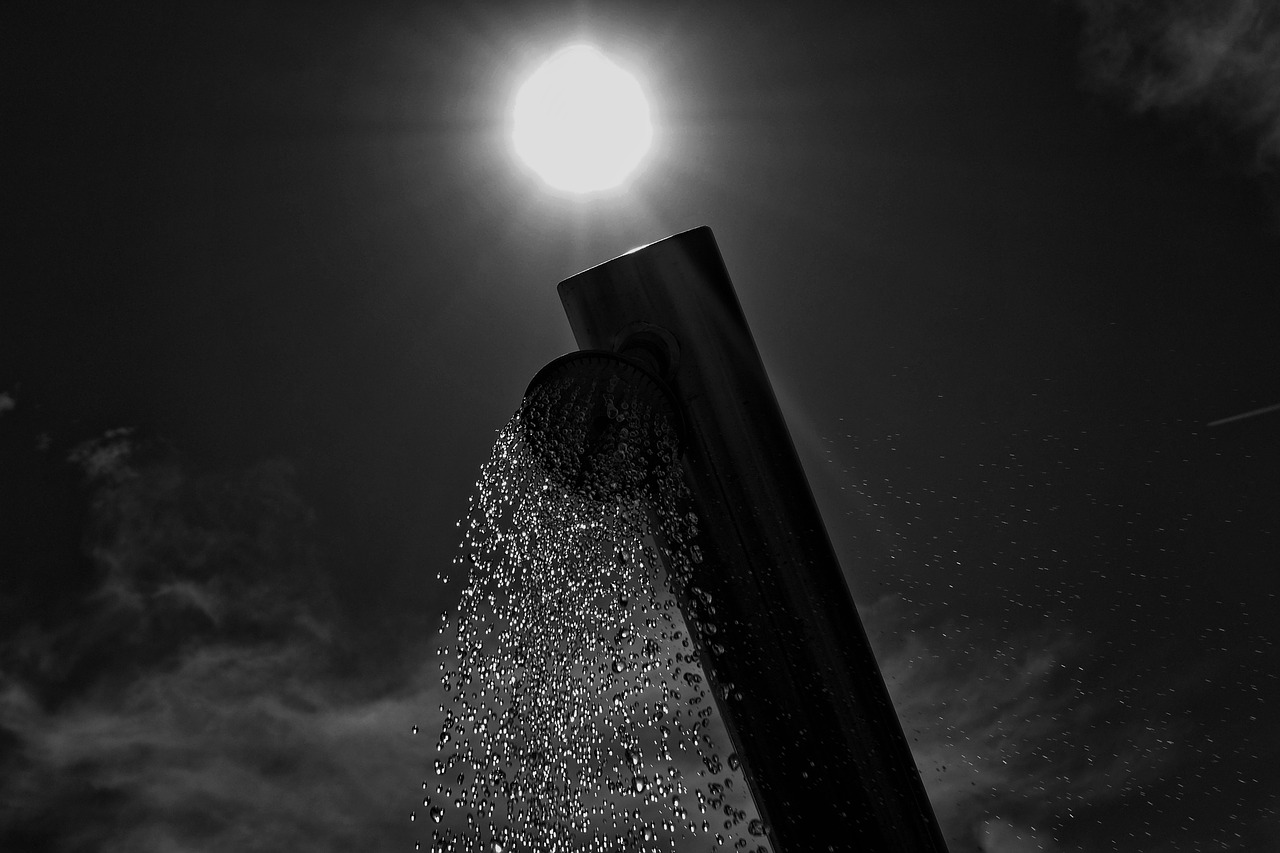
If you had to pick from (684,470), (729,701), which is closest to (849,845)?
(729,701)

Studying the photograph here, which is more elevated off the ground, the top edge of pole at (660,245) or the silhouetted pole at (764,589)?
the top edge of pole at (660,245)

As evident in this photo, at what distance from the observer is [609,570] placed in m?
3.67

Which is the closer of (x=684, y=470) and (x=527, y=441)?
(x=684, y=470)

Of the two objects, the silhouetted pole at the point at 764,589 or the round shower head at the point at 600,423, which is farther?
the round shower head at the point at 600,423

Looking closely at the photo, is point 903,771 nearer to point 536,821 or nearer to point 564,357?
point 564,357

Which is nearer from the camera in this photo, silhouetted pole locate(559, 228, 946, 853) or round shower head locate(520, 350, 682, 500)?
silhouetted pole locate(559, 228, 946, 853)

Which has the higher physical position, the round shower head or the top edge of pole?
the top edge of pole

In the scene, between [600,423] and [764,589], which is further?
[600,423]

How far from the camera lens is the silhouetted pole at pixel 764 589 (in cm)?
247

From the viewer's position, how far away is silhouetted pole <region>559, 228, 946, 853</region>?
2467 millimetres

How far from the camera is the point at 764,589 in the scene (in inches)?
101

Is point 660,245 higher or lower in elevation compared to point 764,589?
higher

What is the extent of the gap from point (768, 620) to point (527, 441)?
3.44 ft

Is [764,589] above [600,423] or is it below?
below
